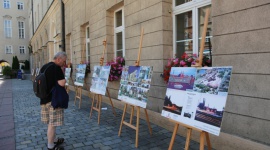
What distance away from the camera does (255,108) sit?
122 inches

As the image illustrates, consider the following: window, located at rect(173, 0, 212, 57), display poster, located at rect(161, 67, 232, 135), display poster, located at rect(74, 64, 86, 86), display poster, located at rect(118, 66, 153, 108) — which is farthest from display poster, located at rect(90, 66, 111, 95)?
display poster, located at rect(161, 67, 232, 135)

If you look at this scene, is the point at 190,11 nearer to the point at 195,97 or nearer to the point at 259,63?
the point at 259,63

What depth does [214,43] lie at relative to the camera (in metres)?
3.64

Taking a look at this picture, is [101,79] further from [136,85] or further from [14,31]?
[14,31]

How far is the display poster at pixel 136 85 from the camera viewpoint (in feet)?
12.8

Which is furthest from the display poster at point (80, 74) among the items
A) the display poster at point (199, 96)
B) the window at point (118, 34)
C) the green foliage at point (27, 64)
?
the green foliage at point (27, 64)

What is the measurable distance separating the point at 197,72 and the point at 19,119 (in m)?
5.04

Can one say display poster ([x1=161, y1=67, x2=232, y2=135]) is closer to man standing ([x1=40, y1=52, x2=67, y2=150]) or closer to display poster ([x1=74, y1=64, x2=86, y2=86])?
man standing ([x1=40, y1=52, x2=67, y2=150])

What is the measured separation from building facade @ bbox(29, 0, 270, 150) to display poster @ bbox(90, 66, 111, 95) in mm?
936

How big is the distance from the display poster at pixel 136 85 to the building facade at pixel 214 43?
35.4 inches

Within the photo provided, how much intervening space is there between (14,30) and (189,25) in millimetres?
43487

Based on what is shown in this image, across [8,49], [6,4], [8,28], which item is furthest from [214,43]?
[6,4]

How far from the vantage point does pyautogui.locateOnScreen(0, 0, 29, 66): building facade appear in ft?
131

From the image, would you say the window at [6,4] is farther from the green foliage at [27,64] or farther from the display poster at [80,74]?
the display poster at [80,74]
